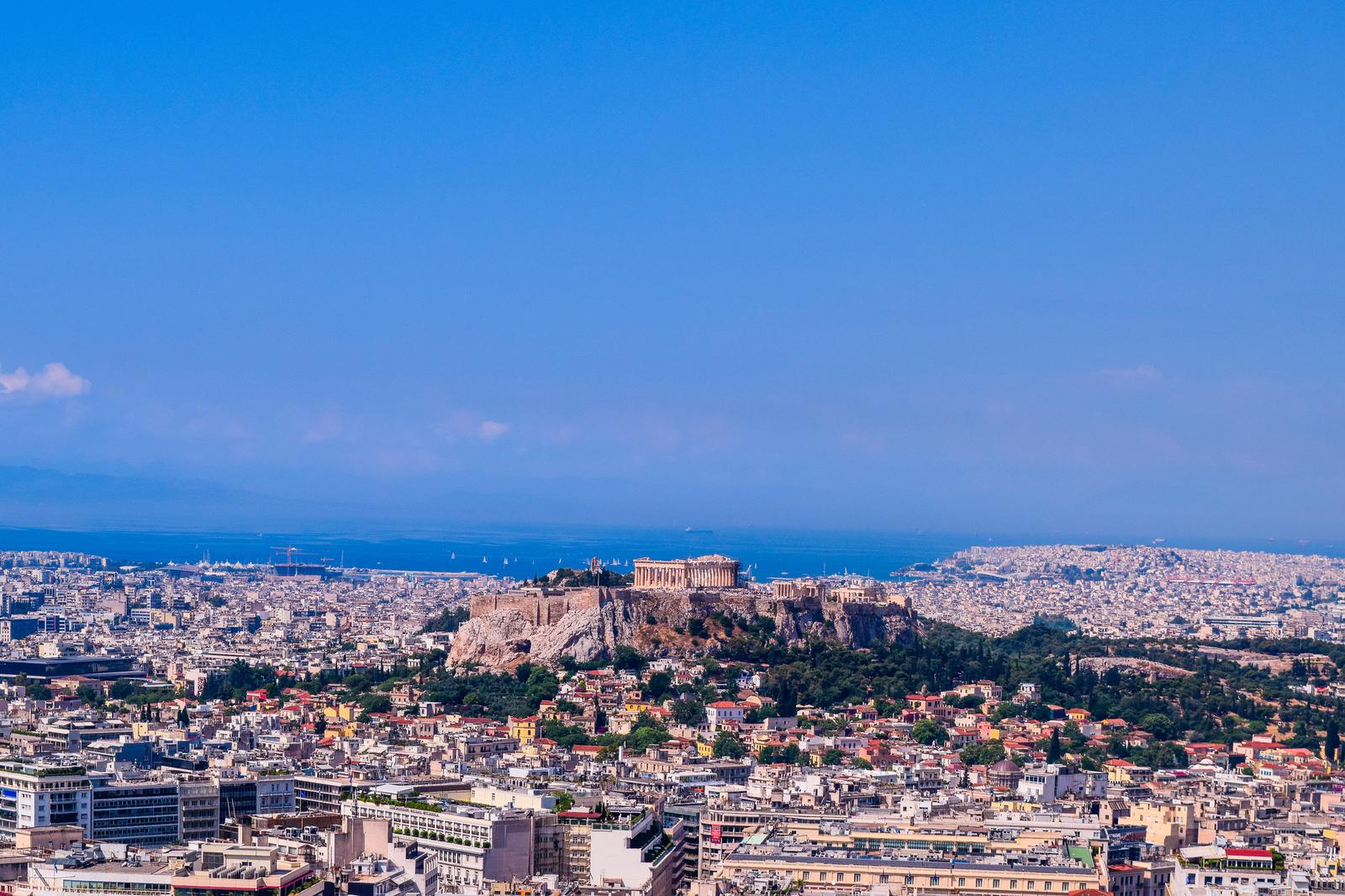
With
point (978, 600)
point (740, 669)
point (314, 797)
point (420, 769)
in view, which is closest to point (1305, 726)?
point (740, 669)

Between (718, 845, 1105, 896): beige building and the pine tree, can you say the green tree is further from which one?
(718, 845, 1105, 896): beige building

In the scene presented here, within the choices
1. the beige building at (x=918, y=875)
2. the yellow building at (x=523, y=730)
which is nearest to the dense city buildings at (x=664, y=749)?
the beige building at (x=918, y=875)

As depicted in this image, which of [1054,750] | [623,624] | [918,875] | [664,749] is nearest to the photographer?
[918,875]

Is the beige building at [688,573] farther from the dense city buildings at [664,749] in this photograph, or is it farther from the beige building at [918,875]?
the beige building at [918,875]

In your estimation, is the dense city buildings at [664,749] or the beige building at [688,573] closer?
the dense city buildings at [664,749]

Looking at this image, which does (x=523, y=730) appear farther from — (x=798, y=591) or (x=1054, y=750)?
(x=798, y=591)

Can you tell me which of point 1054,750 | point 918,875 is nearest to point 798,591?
point 1054,750

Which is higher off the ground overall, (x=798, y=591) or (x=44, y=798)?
(x=798, y=591)
